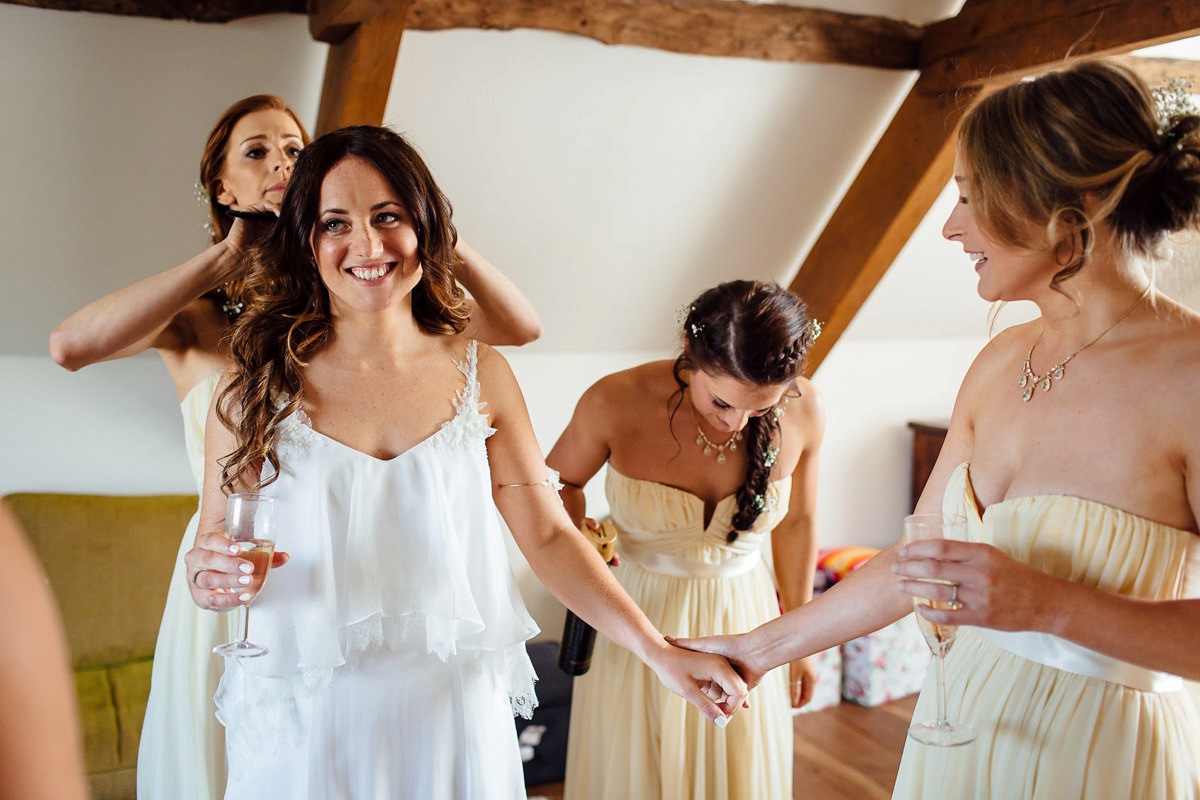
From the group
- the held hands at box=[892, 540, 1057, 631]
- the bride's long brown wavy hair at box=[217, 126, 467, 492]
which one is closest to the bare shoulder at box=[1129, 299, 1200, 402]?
the held hands at box=[892, 540, 1057, 631]

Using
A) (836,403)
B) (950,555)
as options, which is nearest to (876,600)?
(950,555)

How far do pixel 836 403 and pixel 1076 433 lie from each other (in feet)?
12.6

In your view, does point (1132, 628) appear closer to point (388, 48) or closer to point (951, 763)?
point (951, 763)

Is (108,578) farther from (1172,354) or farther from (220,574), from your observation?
(1172,354)

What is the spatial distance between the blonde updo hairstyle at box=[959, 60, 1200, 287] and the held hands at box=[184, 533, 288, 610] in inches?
48.9

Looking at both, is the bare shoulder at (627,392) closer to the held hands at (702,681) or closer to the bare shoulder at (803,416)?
the bare shoulder at (803,416)

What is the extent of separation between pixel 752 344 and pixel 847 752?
243cm

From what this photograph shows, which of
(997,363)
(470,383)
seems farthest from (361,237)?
(997,363)

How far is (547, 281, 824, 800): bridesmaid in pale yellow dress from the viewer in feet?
7.65

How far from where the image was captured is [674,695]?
7.64ft

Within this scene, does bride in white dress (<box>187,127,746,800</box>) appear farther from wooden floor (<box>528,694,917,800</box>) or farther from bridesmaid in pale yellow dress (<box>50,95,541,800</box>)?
wooden floor (<box>528,694,917,800</box>)

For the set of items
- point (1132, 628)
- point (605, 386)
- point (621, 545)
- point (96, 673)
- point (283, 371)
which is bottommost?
point (96, 673)

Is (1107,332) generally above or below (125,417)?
below

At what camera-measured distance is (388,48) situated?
284 centimetres
